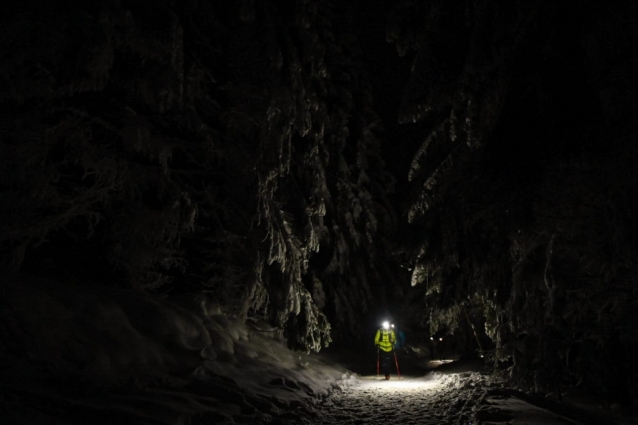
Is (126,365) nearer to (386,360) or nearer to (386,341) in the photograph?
(386,341)

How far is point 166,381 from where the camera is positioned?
239 inches

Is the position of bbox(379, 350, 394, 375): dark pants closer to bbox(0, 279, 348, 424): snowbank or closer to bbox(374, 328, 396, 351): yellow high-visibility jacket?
bbox(374, 328, 396, 351): yellow high-visibility jacket

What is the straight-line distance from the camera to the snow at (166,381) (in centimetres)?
470

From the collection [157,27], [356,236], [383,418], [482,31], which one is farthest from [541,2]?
[356,236]

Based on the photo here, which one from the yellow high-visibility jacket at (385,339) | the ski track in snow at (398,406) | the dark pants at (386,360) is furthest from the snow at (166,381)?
the dark pants at (386,360)

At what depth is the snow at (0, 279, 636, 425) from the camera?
4699 mm

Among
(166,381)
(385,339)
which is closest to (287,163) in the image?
(166,381)

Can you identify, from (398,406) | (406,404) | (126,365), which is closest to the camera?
(126,365)

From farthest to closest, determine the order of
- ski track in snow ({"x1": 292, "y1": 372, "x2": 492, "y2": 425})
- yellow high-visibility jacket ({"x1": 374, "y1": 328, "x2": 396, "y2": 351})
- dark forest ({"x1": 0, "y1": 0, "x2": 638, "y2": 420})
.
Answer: yellow high-visibility jacket ({"x1": 374, "y1": 328, "x2": 396, "y2": 351}) → ski track in snow ({"x1": 292, "y1": 372, "x2": 492, "y2": 425}) → dark forest ({"x1": 0, "y1": 0, "x2": 638, "y2": 420})

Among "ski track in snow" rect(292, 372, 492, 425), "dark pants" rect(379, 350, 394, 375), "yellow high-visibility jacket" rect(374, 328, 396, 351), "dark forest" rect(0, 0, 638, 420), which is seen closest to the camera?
"dark forest" rect(0, 0, 638, 420)

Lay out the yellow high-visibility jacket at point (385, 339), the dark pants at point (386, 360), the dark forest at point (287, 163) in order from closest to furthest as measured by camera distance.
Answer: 1. the dark forest at point (287, 163)
2. the yellow high-visibility jacket at point (385, 339)
3. the dark pants at point (386, 360)

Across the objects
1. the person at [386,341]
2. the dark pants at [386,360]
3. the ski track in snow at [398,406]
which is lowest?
the ski track in snow at [398,406]

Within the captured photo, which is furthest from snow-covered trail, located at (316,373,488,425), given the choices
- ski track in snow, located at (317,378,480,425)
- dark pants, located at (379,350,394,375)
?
dark pants, located at (379,350,394,375)

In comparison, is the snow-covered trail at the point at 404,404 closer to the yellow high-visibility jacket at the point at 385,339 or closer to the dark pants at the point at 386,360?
the yellow high-visibility jacket at the point at 385,339
